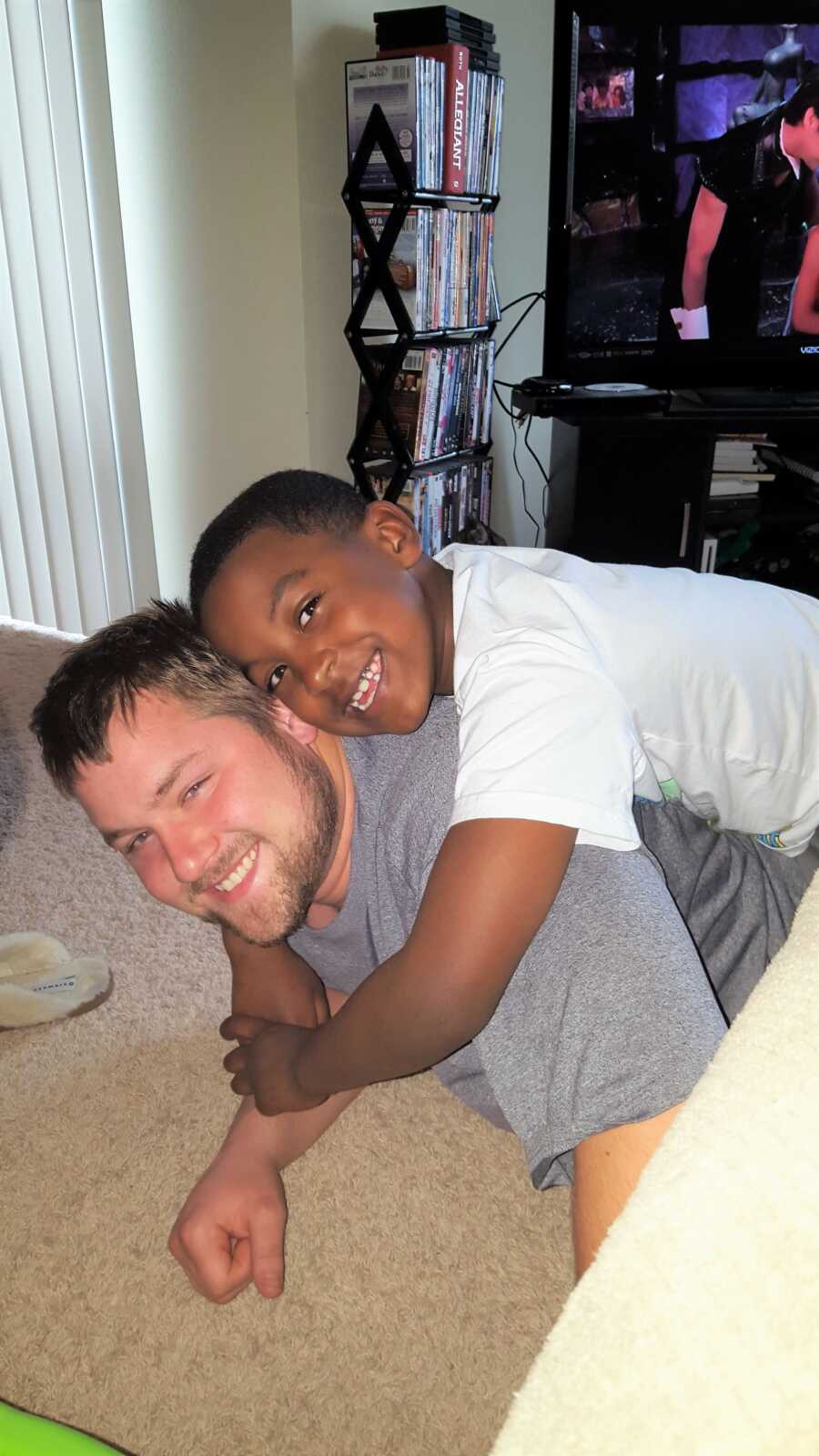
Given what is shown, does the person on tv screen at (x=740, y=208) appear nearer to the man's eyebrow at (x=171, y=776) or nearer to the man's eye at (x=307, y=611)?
the man's eye at (x=307, y=611)

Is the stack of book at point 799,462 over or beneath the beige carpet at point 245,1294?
over

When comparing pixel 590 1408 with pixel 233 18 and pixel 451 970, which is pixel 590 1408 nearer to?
pixel 451 970

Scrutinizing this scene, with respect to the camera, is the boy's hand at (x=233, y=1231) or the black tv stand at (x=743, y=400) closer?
the boy's hand at (x=233, y=1231)

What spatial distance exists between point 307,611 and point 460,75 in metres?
2.12

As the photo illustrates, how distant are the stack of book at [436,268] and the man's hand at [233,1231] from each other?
2133 millimetres

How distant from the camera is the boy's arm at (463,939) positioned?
0.88 meters

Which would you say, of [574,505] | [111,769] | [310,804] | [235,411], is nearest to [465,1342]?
[310,804]

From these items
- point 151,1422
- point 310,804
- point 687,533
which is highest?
point 310,804

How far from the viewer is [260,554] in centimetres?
110

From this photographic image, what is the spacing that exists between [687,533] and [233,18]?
5.87 feet

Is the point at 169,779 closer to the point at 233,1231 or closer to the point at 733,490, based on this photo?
the point at 233,1231

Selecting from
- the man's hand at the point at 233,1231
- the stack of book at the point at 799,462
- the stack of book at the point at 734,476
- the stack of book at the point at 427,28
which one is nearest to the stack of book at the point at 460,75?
the stack of book at the point at 427,28

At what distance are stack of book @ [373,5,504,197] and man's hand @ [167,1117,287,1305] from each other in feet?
7.91

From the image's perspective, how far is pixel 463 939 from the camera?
876 mm
